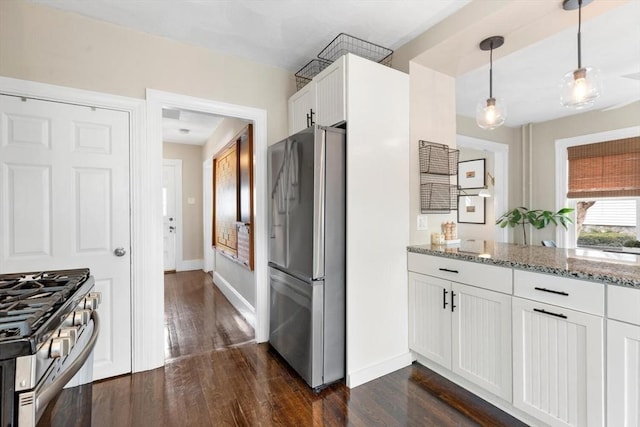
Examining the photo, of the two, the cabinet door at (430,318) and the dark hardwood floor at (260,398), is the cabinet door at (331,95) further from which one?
the dark hardwood floor at (260,398)

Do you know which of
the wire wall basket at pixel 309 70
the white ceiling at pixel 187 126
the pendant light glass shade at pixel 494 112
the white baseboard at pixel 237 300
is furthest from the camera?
the white ceiling at pixel 187 126

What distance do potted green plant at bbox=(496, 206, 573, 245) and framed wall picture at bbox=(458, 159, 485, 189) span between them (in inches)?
24.3

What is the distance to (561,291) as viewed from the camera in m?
1.48

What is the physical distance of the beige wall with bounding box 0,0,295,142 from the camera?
1.96 meters

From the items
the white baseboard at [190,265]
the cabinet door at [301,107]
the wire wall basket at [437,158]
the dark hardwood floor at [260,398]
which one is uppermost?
the cabinet door at [301,107]

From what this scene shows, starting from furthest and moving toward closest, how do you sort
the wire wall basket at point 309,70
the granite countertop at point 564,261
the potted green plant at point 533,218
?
the potted green plant at point 533,218, the wire wall basket at point 309,70, the granite countertop at point 564,261

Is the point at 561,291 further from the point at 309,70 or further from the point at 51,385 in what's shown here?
the point at 309,70

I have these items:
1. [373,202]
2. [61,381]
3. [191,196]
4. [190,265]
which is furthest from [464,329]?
[191,196]

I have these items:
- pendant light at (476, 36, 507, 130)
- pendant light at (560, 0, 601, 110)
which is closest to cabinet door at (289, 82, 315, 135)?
pendant light at (476, 36, 507, 130)

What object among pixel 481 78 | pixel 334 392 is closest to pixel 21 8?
pixel 334 392

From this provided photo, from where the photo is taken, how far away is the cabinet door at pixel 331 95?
6.84ft

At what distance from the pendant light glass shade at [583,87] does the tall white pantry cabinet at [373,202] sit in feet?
3.22

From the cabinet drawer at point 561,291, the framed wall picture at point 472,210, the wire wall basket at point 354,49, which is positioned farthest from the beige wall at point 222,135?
the framed wall picture at point 472,210

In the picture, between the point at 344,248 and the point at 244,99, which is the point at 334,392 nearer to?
the point at 344,248
